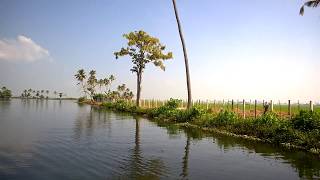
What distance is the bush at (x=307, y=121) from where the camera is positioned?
19084 millimetres

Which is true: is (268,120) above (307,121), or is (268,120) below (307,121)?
below

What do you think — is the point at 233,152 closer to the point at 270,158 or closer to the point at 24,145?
the point at 270,158

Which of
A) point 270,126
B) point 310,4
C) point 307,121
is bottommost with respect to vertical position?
point 270,126

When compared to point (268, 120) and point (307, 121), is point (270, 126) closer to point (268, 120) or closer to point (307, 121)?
point (268, 120)

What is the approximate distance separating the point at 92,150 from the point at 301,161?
8.80 metres

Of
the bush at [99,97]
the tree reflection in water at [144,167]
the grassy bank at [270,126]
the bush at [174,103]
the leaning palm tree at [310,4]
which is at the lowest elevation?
the tree reflection in water at [144,167]

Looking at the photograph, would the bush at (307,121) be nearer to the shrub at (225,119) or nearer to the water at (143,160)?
the water at (143,160)

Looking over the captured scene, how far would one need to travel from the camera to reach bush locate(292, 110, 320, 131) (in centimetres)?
1908

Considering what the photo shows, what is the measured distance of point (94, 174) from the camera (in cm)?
1027

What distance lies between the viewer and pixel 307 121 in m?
19.6

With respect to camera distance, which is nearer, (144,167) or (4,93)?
(144,167)

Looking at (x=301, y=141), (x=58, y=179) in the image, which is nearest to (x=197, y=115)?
(x=301, y=141)

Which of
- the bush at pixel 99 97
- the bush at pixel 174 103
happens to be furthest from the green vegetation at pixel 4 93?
the bush at pixel 174 103

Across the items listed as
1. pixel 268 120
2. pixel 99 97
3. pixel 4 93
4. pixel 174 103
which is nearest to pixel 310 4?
pixel 268 120
